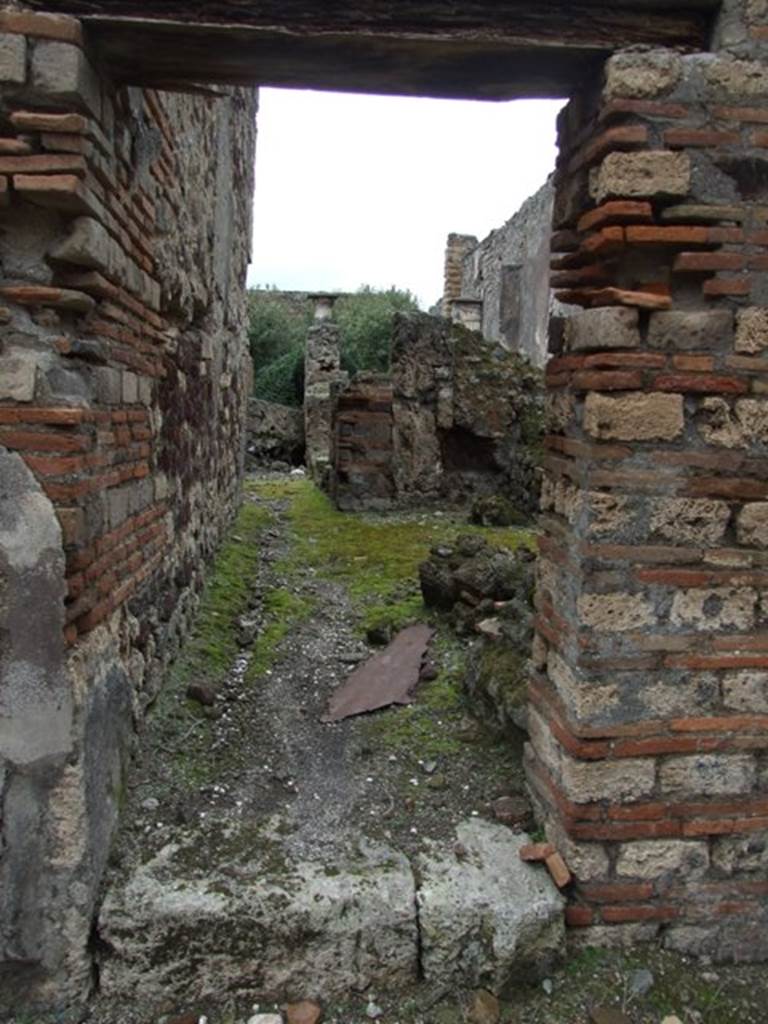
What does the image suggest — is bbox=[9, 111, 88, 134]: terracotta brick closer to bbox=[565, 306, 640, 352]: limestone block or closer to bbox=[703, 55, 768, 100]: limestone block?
bbox=[565, 306, 640, 352]: limestone block

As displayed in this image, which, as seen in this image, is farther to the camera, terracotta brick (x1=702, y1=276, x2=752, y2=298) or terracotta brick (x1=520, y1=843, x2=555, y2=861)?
terracotta brick (x1=520, y1=843, x2=555, y2=861)

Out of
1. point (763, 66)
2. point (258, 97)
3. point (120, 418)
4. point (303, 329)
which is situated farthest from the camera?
point (303, 329)

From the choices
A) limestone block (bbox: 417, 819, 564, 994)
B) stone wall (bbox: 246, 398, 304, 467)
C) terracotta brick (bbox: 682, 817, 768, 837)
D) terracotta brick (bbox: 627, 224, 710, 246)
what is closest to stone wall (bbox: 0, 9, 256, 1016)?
limestone block (bbox: 417, 819, 564, 994)

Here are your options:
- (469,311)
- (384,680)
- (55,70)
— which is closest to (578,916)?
(384,680)

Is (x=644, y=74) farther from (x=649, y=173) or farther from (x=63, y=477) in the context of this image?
(x=63, y=477)

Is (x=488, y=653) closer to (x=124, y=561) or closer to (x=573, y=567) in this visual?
(x=573, y=567)

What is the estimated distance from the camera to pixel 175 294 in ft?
12.2

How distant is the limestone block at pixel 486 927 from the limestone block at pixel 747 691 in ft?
2.90

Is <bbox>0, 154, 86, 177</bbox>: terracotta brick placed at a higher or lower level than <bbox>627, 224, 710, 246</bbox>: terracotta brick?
higher

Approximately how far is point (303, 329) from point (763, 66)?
21.1 metres

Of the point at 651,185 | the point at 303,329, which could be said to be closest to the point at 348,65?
the point at 651,185

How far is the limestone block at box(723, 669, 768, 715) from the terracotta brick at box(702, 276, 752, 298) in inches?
48.3

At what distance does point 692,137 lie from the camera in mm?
2303

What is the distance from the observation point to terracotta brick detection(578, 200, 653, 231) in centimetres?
→ 230
